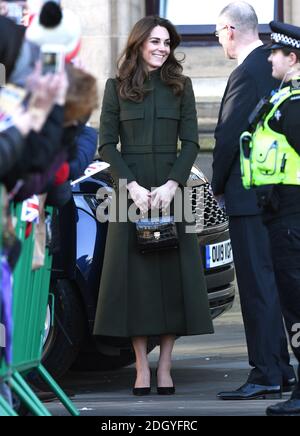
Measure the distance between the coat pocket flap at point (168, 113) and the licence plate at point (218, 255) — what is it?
1088 millimetres

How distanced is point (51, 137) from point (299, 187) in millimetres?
2362

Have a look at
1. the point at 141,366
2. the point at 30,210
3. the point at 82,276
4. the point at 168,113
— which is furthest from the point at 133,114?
the point at 30,210

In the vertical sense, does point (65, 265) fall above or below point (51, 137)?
below

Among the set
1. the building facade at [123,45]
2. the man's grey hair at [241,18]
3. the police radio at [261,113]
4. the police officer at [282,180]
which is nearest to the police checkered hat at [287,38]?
the police officer at [282,180]

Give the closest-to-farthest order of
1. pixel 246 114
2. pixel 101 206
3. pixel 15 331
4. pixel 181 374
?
pixel 15 331, pixel 246 114, pixel 101 206, pixel 181 374

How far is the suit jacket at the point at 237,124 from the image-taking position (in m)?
7.42

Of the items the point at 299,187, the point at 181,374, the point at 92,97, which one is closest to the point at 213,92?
the point at 181,374

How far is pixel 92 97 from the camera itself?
444cm

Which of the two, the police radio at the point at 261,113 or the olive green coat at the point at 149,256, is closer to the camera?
the police radio at the point at 261,113

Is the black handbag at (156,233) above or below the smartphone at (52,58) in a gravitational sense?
below

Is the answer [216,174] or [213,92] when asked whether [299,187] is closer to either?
[216,174]

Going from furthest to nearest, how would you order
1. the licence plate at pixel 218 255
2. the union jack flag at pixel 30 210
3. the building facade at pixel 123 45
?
the building facade at pixel 123 45 → the licence plate at pixel 218 255 → the union jack flag at pixel 30 210

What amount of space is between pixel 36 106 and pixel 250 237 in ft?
11.3

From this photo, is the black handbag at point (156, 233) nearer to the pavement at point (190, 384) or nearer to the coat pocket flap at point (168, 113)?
the coat pocket flap at point (168, 113)
